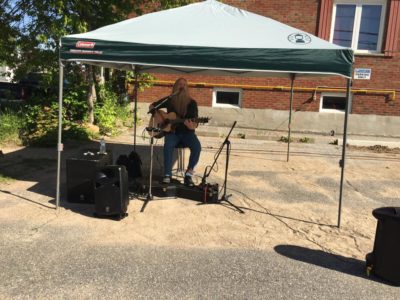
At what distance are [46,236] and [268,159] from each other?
20.0 feet

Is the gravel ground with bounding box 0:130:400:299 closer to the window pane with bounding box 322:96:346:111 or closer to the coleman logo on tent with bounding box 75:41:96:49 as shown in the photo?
the coleman logo on tent with bounding box 75:41:96:49

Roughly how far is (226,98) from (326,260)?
34.3ft

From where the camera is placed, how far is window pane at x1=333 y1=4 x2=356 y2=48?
Answer: 1371 centimetres

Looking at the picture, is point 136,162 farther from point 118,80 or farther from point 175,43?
point 118,80

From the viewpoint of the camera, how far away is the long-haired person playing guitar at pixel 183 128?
269 inches

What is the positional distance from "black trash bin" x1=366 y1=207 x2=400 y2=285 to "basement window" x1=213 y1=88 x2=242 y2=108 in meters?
10.6

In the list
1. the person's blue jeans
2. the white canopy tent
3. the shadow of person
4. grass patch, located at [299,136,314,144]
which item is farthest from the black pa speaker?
grass patch, located at [299,136,314,144]

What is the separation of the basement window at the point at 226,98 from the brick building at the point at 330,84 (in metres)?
0.04

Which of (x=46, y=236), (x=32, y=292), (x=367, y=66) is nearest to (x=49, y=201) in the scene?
(x=46, y=236)

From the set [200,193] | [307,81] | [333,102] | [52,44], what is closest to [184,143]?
[200,193]

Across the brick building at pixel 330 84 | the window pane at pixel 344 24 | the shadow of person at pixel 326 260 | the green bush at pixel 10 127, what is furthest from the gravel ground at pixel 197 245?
the window pane at pixel 344 24

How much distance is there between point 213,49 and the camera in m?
5.21

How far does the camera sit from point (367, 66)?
13539 mm

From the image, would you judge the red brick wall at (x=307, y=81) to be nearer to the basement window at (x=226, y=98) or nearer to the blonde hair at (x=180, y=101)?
the basement window at (x=226, y=98)
